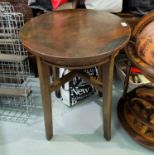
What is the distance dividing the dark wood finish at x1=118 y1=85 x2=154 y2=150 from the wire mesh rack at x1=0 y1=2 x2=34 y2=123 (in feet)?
2.84

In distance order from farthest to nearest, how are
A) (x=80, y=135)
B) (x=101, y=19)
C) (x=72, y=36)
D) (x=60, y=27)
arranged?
(x=80, y=135) → (x=101, y=19) → (x=60, y=27) → (x=72, y=36)

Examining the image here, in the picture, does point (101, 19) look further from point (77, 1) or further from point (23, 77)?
point (23, 77)

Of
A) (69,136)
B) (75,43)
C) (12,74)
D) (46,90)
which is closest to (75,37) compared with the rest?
(75,43)

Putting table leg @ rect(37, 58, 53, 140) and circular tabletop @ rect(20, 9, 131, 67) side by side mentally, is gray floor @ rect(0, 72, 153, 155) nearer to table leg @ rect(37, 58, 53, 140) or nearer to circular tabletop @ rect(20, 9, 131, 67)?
table leg @ rect(37, 58, 53, 140)

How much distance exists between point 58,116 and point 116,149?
608mm

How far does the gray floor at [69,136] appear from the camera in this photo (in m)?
1.74

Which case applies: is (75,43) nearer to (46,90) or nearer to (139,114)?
(46,90)

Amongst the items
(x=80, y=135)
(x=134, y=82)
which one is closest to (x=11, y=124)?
(x=80, y=135)

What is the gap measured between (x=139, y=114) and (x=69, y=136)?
1.99 ft

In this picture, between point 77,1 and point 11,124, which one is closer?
point 11,124

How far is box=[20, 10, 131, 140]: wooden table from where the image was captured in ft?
4.40

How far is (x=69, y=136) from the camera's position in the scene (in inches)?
73.7

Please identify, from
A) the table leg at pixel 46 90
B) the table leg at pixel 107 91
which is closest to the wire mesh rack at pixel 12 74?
the table leg at pixel 46 90

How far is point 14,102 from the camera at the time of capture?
2.20m
